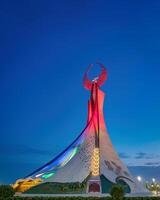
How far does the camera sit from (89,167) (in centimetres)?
2542

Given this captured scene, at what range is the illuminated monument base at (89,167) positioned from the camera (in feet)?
78.6

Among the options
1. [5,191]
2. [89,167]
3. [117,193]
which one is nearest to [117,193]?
[117,193]

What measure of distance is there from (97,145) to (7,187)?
10918 mm

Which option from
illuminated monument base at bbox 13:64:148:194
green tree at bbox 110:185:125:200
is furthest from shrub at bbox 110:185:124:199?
illuminated monument base at bbox 13:64:148:194

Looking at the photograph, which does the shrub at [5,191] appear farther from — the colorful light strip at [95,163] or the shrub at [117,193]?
the colorful light strip at [95,163]

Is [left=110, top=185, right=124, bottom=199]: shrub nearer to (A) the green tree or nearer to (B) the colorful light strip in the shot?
(A) the green tree

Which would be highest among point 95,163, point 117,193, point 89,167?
point 95,163

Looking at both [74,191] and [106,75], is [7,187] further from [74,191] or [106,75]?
[106,75]

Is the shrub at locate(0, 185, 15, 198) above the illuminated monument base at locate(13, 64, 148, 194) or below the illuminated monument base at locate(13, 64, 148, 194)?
below

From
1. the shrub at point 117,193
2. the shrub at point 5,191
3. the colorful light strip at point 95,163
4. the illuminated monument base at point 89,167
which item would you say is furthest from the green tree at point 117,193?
the colorful light strip at point 95,163

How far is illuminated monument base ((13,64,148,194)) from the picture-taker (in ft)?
78.6

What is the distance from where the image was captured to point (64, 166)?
25938mm

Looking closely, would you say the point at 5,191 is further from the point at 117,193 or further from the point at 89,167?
the point at 89,167

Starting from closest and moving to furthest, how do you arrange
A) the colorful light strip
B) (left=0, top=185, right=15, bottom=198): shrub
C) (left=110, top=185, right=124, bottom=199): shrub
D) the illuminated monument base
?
(left=110, top=185, right=124, bottom=199): shrub → (left=0, top=185, right=15, bottom=198): shrub → the illuminated monument base → the colorful light strip
